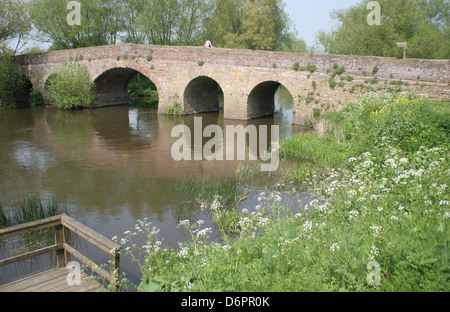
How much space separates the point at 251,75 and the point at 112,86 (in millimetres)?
11038

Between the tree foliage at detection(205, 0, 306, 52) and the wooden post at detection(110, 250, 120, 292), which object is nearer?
the wooden post at detection(110, 250, 120, 292)

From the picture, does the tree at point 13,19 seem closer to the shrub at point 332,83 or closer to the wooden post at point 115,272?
the shrub at point 332,83

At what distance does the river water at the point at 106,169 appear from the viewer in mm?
7809

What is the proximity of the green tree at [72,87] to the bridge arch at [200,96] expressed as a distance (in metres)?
6.07

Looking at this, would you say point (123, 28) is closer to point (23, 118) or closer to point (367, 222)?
point (23, 118)

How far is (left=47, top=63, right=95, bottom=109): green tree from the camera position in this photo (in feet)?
76.4

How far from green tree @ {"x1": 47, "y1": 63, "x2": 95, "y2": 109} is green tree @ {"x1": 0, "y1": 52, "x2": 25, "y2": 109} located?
2.76 metres

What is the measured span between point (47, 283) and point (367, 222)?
371 cm

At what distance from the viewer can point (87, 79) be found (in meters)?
23.4

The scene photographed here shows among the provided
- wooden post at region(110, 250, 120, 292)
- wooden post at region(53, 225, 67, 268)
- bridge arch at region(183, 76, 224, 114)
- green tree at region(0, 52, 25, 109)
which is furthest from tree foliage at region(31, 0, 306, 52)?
wooden post at region(110, 250, 120, 292)

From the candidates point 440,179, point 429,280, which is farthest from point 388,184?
point 429,280

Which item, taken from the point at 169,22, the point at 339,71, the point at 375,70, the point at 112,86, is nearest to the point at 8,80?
the point at 112,86

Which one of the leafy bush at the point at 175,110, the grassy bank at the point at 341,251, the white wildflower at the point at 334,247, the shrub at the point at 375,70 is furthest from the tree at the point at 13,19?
the white wildflower at the point at 334,247

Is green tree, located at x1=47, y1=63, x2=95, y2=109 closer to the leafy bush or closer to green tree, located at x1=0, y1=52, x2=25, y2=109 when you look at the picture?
green tree, located at x1=0, y1=52, x2=25, y2=109
